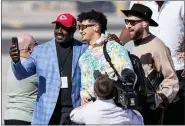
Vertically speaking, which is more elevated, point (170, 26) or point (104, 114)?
point (170, 26)

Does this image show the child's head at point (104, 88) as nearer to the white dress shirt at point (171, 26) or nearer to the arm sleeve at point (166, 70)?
the arm sleeve at point (166, 70)

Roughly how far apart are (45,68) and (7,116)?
2.51 ft

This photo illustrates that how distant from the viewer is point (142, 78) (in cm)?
680

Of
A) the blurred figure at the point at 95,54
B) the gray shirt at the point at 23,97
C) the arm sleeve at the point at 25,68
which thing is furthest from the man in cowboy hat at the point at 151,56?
the gray shirt at the point at 23,97

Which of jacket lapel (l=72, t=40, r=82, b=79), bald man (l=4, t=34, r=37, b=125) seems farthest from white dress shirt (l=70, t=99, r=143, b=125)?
bald man (l=4, t=34, r=37, b=125)

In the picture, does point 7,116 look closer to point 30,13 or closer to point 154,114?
point 154,114

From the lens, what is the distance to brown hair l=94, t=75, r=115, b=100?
6262mm

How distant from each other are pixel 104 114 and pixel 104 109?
43 millimetres

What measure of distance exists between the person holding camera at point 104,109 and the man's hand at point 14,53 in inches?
37.2

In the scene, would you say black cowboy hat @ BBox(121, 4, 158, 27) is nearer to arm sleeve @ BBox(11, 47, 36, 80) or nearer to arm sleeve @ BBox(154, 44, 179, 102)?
arm sleeve @ BBox(154, 44, 179, 102)

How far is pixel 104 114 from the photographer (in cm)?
631

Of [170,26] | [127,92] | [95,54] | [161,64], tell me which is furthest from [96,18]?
[170,26]

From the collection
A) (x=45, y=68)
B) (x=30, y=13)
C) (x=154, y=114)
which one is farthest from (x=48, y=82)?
(x=30, y=13)

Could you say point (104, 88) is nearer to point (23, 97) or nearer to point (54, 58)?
point (54, 58)
